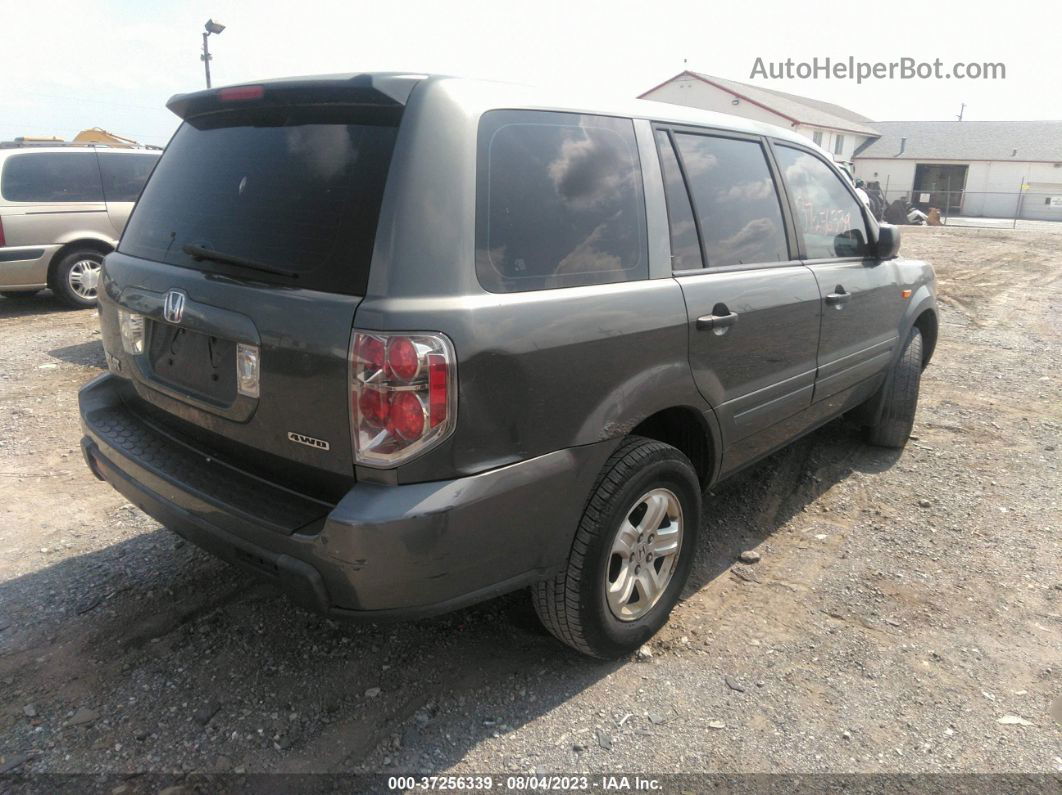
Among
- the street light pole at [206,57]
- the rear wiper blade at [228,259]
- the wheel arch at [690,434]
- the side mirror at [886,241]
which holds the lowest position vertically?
the wheel arch at [690,434]

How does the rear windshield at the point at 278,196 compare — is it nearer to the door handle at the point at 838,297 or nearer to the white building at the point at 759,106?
the door handle at the point at 838,297

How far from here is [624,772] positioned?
233cm

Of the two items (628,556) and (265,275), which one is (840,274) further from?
(265,275)

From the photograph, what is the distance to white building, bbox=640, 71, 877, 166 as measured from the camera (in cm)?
4362

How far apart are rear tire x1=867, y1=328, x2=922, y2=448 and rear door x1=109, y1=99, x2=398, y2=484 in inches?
151

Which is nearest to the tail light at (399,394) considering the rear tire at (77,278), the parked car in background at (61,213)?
the parked car in background at (61,213)

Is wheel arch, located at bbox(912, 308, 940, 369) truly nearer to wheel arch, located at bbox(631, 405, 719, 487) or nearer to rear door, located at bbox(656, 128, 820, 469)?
rear door, located at bbox(656, 128, 820, 469)

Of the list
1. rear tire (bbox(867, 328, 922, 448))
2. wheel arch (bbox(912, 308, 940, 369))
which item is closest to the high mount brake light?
rear tire (bbox(867, 328, 922, 448))

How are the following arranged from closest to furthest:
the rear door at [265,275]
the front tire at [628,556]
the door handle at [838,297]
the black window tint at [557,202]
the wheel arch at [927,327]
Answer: the rear door at [265,275] → the black window tint at [557,202] → the front tire at [628,556] → the door handle at [838,297] → the wheel arch at [927,327]

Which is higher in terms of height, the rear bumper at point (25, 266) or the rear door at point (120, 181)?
the rear door at point (120, 181)

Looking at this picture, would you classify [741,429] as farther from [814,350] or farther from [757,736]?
[757,736]

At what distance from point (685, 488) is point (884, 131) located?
62.9 m

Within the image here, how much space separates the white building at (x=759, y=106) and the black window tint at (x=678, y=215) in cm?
4232

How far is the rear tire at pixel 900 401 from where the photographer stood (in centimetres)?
478
